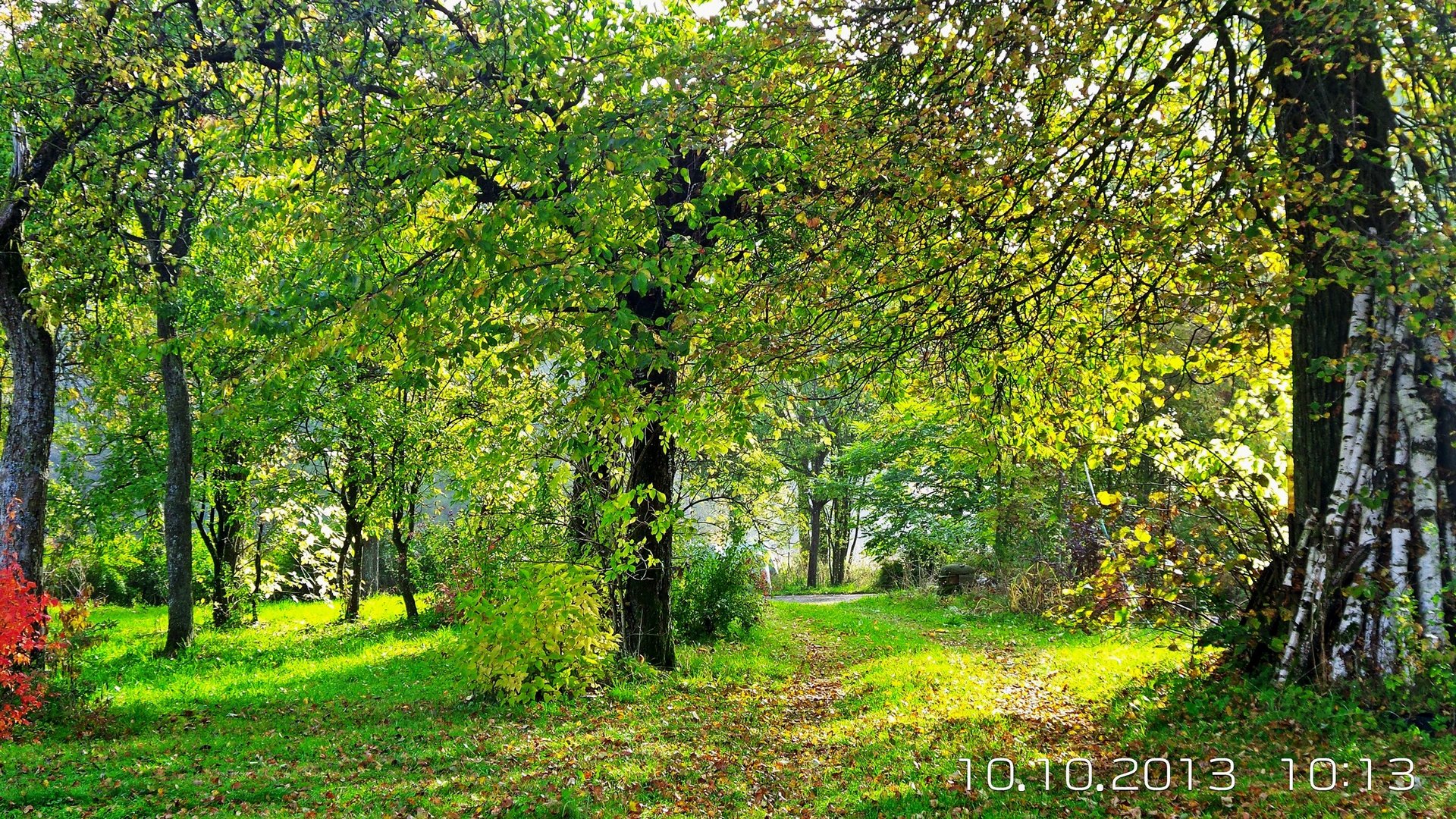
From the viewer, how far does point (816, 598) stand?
23.2 meters

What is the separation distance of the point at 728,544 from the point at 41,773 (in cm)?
856

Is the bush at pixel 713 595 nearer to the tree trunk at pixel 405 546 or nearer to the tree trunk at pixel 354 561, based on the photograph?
the tree trunk at pixel 405 546

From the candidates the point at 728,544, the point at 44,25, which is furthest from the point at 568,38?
the point at 728,544

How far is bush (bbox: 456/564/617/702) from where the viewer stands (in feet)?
27.3

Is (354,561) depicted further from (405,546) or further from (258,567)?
(258,567)

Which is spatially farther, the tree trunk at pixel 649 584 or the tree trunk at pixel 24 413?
the tree trunk at pixel 649 584

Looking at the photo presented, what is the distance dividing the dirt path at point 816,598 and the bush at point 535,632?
1259 centimetres

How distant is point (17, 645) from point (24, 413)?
2.29 metres

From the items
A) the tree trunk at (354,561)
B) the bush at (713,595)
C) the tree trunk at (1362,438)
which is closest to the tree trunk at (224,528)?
the tree trunk at (354,561)

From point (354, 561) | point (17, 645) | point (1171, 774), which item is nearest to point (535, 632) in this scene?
point (17, 645)

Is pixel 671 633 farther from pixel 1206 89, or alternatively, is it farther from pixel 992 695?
pixel 1206 89

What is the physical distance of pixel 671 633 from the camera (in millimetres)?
10219

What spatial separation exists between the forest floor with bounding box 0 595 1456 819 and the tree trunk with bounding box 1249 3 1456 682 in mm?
572

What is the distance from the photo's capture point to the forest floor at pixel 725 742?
509 cm
